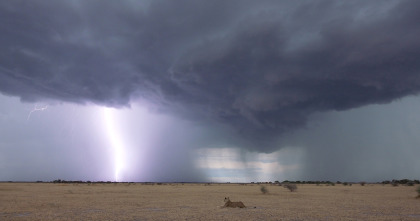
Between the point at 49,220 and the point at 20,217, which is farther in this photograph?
the point at 20,217

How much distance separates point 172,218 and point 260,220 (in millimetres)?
6683

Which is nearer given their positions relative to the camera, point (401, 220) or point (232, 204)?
point (401, 220)

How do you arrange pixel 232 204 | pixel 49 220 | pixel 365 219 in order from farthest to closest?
pixel 232 204 < pixel 365 219 < pixel 49 220

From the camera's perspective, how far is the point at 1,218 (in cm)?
2523

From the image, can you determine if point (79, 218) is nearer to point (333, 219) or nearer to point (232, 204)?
point (232, 204)

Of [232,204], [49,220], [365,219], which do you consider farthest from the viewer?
[232,204]

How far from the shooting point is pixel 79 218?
25375 millimetres

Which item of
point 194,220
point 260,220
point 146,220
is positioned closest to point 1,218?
point 146,220

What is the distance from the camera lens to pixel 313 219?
1007 inches

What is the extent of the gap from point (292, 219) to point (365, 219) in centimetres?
563

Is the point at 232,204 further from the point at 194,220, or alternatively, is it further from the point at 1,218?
the point at 1,218

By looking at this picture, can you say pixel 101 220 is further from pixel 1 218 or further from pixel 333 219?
pixel 333 219

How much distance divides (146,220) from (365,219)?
1654 centimetres

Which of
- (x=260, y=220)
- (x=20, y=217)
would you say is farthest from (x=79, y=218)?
(x=260, y=220)
